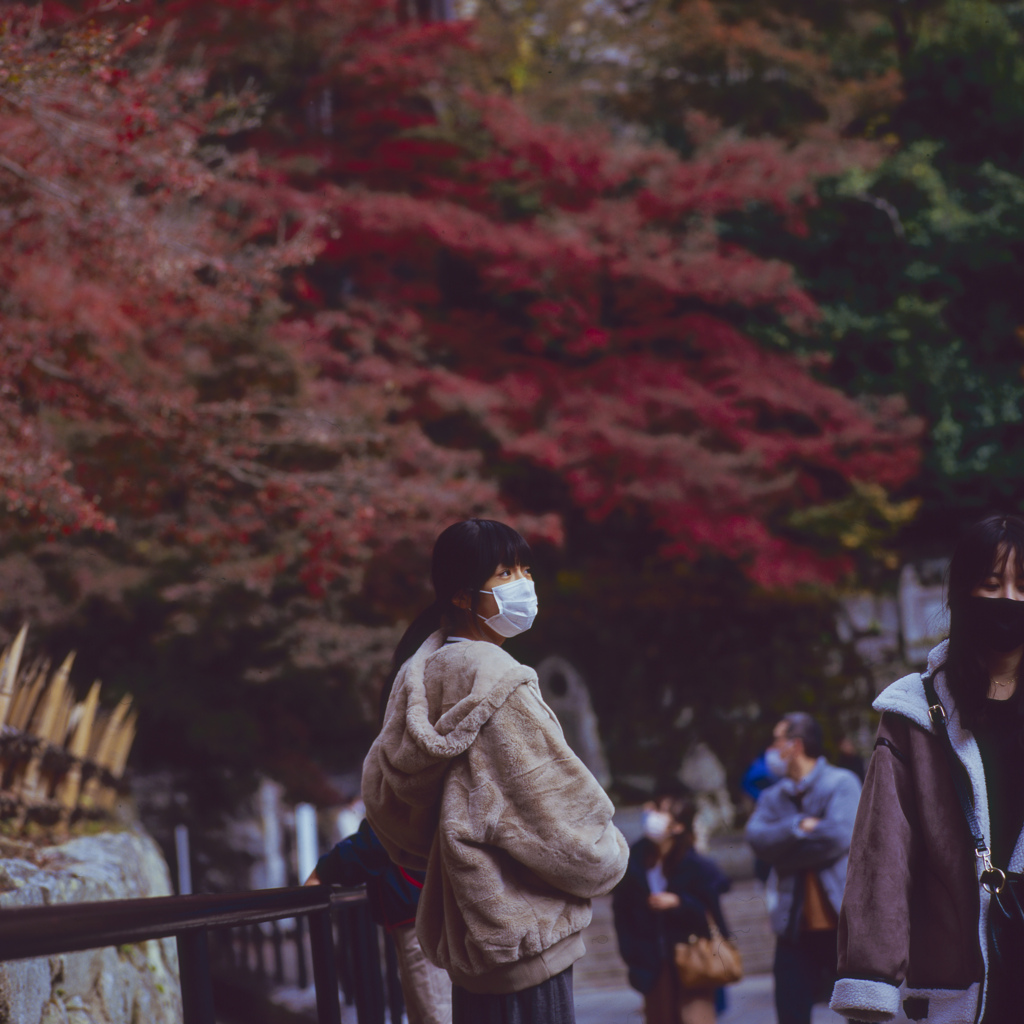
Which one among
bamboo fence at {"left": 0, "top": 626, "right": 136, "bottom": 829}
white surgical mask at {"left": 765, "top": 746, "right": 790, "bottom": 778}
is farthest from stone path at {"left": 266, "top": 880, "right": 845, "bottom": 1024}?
white surgical mask at {"left": 765, "top": 746, "right": 790, "bottom": 778}

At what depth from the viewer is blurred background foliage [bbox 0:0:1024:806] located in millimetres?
6488

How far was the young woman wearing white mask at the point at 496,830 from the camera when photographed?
2.12 m

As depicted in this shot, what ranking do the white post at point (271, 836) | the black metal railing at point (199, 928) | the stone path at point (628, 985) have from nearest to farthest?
the black metal railing at point (199, 928), the stone path at point (628, 985), the white post at point (271, 836)

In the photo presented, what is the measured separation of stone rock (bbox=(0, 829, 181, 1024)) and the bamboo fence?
0.91 ft

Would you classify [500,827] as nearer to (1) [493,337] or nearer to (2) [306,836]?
(2) [306,836]

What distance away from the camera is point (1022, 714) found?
2043 millimetres

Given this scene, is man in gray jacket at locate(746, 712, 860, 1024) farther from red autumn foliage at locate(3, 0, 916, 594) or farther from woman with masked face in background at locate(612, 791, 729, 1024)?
red autumn foliage at locate(3, 0, 916, 594)

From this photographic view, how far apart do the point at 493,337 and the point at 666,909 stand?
23.7 feet

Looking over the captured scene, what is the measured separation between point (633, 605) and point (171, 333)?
275 inches

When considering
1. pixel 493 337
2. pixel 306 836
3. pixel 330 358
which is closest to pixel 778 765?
pixel 306 836

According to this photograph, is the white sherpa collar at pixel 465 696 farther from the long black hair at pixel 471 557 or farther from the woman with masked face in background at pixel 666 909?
the woman with masked face in background at pixel 666 909

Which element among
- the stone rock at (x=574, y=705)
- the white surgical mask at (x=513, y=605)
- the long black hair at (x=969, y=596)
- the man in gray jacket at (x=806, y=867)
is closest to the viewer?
the long black hair at (x=969, y=596)

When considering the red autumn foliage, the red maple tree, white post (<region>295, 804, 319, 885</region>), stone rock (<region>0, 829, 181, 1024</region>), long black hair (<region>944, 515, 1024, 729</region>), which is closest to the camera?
long black hair (<region>944, 515, 1024, 729</region>)

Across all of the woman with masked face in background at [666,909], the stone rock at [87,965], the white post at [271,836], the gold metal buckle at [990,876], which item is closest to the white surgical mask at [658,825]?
the woman with masked face in background at [666,909]
